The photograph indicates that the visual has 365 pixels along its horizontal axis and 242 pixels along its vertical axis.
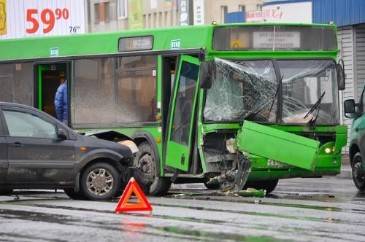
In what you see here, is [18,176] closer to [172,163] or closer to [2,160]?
[2,160]

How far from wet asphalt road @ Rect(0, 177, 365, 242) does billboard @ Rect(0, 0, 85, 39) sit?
13.6m

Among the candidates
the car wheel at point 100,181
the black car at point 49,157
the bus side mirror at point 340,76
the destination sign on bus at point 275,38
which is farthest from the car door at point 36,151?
the bus side mirror at point 340,76

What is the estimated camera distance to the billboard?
29.5 meters

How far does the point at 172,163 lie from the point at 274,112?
1964 millimetres

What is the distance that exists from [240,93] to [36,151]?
3.53m

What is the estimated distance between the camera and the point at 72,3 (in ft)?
97.9

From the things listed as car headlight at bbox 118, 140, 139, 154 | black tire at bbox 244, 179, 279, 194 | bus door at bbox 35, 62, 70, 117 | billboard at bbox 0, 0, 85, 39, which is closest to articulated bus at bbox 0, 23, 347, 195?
car headlight at bbox 118, 140, 139, 154

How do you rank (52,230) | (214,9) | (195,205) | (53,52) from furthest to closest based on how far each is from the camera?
(214,9) < (53,52) < (195,205) < (52,230)

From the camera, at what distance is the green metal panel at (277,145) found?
51.5ft

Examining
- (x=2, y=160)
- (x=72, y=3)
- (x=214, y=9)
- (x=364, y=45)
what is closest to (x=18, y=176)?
(x=2, y=160)

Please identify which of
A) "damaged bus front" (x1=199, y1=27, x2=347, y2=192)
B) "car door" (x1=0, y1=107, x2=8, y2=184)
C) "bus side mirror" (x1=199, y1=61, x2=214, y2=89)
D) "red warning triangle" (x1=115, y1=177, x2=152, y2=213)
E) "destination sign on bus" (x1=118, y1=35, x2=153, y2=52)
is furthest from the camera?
"destination sign on bus" (x1=118, y1=35, x2=153, y2=52)

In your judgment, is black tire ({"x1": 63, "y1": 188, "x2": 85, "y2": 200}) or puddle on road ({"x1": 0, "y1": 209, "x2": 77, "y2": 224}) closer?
puddle on road ({"x1": 0, "y1": 209, "x2": 77, "y2": 224})

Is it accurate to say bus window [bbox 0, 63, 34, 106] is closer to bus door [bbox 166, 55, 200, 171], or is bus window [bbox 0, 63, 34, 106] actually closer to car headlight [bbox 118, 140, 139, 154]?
car headlight [bbox 118, 140, 139, 154]

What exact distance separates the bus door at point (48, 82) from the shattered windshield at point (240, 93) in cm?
356
